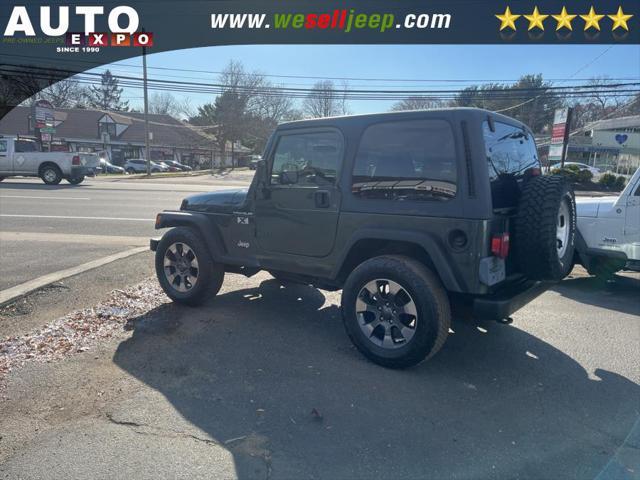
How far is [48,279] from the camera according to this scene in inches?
204

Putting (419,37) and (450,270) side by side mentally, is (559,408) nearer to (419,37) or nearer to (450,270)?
(450,270)

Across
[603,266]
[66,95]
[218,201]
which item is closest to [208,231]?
[218,201]

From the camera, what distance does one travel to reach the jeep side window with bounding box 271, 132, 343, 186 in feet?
12.4

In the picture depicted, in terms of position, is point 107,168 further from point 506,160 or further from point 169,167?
point 506,160

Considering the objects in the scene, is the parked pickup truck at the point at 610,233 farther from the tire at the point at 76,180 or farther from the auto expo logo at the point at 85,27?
the tire at the point at 76,180

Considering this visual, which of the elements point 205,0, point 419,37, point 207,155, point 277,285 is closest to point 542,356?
point 277,285

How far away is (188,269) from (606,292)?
556 centimetres

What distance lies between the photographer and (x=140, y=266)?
6.20m

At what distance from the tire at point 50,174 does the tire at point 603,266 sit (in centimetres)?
2131

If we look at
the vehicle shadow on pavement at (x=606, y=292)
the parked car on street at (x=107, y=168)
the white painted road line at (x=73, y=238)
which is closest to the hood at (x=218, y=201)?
the white painted road line at (x=73, y=238)

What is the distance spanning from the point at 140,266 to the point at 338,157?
3.89m

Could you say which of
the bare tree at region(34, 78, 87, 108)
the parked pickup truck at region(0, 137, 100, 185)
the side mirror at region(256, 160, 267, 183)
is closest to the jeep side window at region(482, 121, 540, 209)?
the side mirror at region(256, 160, 267, 183)

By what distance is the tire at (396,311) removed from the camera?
10.3 ft

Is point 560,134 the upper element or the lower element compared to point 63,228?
upper
